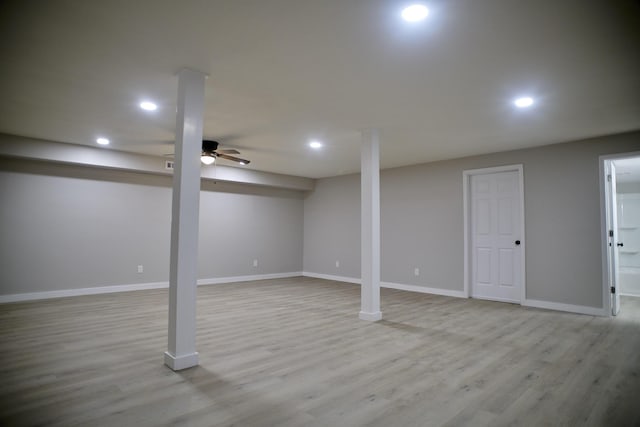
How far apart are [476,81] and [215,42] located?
2.27m

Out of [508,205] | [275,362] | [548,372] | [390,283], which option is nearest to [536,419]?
[548,372]

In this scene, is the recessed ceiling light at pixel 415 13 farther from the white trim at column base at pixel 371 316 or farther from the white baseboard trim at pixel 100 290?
the white baseboard trim at pixel 100 290

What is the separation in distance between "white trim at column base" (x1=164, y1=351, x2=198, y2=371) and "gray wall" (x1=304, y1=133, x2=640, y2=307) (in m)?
4.86

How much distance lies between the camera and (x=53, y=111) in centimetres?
418

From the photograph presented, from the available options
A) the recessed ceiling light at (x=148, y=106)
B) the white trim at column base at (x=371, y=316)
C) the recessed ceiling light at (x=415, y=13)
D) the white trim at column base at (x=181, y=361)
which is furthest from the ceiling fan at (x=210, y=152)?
the recessed ceiling light at (x=415, y=13)

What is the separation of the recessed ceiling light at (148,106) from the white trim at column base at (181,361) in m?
2.63

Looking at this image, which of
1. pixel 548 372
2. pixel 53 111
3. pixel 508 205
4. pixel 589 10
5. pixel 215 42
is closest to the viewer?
pixel 589 10

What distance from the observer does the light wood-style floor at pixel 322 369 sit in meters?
2.19

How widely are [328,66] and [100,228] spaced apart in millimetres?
5403

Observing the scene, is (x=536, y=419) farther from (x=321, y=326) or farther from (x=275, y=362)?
(x=321, y=326)

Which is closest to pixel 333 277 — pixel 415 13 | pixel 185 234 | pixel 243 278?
pixel 243 278

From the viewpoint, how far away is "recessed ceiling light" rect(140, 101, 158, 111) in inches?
154

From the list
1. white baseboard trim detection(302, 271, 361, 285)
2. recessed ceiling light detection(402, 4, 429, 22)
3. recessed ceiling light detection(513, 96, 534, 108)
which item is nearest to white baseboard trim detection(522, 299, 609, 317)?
recessed ceiling light detection(513, 96, 534, 108)

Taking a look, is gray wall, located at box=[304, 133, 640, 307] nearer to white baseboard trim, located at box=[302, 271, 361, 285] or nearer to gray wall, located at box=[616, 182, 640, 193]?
white baseboard trim, located at box=[302, 271, 361, 285]
